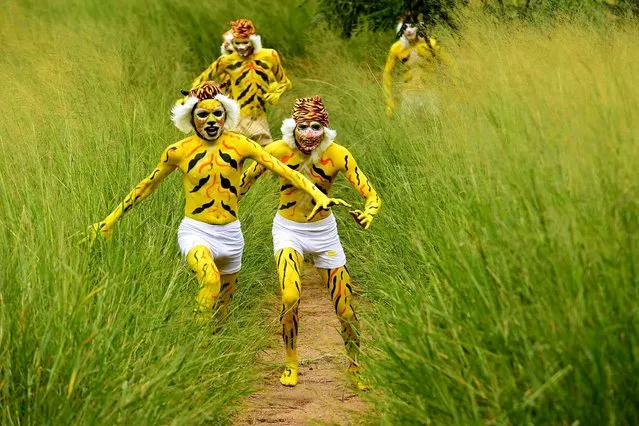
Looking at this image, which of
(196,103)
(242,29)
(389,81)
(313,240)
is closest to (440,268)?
(313,240)

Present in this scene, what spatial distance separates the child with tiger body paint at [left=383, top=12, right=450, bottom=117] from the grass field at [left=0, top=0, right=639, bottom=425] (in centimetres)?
128

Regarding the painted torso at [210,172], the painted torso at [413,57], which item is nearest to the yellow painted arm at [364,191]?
the painted torso at [210,172]

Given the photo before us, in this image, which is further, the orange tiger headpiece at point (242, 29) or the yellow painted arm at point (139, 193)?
the orange tiger headpiece at point (242, 29)

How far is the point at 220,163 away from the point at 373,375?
1910mm

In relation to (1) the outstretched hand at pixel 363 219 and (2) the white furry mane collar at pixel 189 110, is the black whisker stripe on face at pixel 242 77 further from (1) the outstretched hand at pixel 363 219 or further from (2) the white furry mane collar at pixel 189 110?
(1) the outstretched hand at pixel 363 219

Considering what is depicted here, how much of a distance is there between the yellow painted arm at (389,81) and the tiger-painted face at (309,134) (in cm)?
286

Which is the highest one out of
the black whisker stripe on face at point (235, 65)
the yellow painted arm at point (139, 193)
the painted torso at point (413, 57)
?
the yellow painted arm at point (139, 193)

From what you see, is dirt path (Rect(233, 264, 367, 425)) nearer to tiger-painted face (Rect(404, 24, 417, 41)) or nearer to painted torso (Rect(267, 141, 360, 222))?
painted torso (Rect(267, 141, 360, 222))

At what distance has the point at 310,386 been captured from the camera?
6.77 m

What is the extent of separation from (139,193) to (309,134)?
3.33 feet

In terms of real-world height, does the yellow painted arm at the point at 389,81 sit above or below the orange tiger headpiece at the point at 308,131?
below

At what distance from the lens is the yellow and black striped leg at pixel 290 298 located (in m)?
6.63

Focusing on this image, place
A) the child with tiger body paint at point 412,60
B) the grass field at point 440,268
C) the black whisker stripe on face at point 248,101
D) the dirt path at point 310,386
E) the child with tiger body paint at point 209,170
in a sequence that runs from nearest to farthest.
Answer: the grass field at point 440,268
the dirt path at point 310,386
the child with tiger body paint at point 209,170
the child with tiger body paint at point 412,60
the black whisker stripe on face at point 248,101

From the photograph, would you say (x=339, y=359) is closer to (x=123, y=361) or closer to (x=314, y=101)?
(x=314, y=101)
